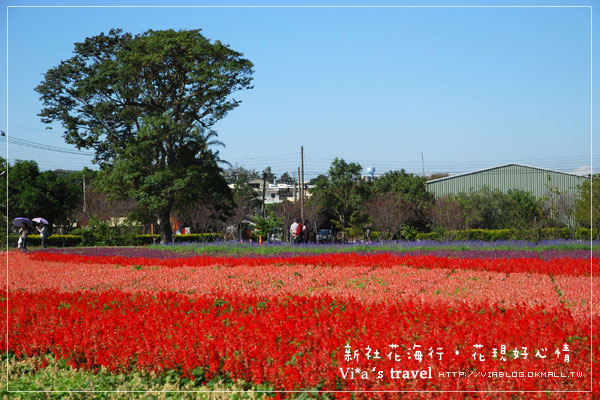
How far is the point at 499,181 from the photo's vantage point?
35594 millimetres

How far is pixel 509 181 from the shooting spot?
34.3 m

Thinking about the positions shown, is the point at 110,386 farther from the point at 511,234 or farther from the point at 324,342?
the point at 511,234

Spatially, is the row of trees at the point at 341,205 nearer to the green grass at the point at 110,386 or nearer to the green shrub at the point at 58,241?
the green shrub at the point at 58,241

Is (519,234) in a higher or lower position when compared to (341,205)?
lower

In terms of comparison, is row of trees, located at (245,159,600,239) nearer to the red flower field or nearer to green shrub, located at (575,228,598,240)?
green shrub, located at (575,228,598,240)

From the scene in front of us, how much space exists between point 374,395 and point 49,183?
35.9 meters

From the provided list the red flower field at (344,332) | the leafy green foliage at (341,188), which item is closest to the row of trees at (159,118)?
the leafy green foliage at (341,188)

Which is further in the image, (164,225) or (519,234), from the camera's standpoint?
(164,225)

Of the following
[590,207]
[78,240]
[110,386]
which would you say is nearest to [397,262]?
[110,386]

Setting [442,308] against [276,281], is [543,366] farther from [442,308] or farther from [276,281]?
[276,281]

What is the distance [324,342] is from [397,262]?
7.79 metres

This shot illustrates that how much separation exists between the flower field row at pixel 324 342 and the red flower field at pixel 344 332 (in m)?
0.01

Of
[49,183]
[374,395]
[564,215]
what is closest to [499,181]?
[564,215]

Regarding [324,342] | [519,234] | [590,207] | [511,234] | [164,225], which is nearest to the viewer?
[324,342]
